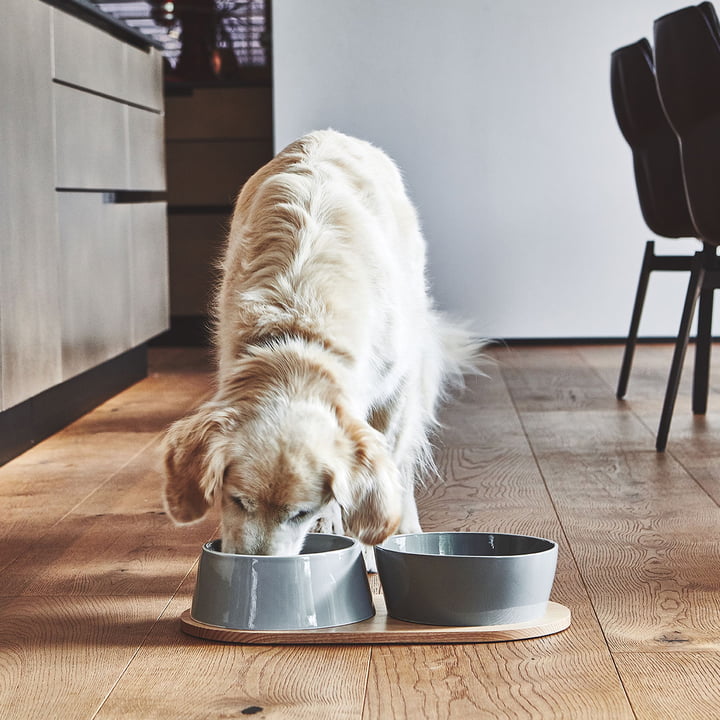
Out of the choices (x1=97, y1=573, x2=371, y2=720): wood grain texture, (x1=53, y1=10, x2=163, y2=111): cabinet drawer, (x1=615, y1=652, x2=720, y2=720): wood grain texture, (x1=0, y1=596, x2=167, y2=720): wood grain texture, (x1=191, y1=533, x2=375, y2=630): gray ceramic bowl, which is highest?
(x1=53, y1=10, x2=163, y2=111): cabinet drawer

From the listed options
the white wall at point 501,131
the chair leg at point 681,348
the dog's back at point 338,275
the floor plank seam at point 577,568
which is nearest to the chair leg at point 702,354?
the chair leg at point 681,348

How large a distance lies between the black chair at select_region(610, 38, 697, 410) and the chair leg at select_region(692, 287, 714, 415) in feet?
0.42

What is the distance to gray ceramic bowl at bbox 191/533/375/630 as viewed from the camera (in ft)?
4.64

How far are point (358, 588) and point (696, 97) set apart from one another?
154 cm

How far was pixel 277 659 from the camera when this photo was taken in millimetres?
1408

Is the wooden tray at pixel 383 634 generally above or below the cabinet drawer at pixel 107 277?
below

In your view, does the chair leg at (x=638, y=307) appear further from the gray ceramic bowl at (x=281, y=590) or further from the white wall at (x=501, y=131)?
the gray ceramic bowl at (x=281, y=590)

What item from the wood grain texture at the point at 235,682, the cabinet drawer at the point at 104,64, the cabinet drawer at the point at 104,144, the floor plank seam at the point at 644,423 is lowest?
the floor plank seam at the point at 644,423

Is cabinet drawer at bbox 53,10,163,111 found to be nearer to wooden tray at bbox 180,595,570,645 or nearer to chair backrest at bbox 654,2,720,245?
chair backrest at bbox 654,2,720,245

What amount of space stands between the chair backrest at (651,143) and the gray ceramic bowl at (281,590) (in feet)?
6.51

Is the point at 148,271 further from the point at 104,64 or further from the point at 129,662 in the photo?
the point at 129,662

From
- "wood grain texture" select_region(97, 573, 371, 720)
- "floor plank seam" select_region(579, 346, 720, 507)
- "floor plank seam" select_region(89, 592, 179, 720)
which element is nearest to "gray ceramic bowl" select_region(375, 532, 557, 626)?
"wood grain texture" select_region(97, 573, 371, 720)

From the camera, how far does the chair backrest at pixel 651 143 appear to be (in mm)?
3178

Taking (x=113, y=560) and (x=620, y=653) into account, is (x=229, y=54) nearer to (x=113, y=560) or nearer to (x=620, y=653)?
(x=113, y=560)
